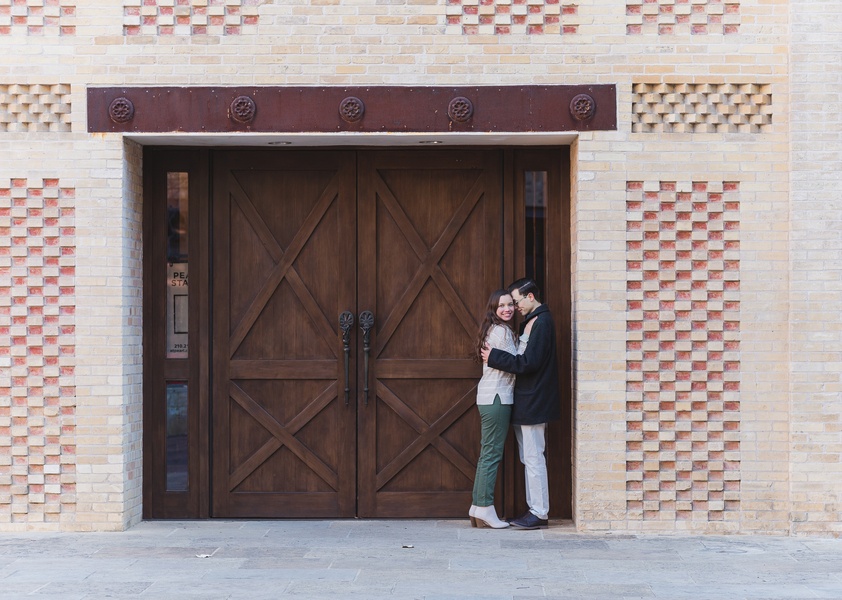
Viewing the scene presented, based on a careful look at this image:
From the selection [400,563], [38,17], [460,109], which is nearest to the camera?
[400,563]

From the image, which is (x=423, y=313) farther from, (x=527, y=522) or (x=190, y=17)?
(x=190, y=17)

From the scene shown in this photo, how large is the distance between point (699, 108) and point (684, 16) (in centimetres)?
74

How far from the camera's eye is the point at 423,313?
962 cm

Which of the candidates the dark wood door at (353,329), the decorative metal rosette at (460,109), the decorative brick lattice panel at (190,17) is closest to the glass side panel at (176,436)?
the dark wood door at (353,329)

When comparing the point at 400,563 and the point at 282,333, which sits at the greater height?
the point at 282,333

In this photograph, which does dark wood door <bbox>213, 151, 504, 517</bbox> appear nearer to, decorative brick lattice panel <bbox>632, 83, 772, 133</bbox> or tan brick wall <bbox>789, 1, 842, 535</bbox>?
decorative brick lattice panel <bbox>632, 83, 772, 133</bbox>

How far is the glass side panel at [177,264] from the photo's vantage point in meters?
9.72

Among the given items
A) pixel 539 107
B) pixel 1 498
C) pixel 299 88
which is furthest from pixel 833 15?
pixel 1 498

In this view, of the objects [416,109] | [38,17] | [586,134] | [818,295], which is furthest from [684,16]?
[38,17]

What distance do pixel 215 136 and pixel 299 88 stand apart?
783mm

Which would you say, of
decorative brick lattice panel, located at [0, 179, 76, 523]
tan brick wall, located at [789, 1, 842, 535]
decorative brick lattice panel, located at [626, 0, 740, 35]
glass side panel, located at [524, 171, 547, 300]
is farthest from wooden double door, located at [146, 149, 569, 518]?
tan brick wall, located at [789, 1, 842, 535]

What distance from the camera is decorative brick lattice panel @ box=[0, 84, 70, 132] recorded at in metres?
9.07

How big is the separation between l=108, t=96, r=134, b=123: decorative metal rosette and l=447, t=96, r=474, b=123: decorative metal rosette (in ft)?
8.35

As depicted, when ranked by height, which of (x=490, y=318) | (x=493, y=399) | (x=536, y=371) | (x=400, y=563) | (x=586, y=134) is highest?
(x=586, y=134)
